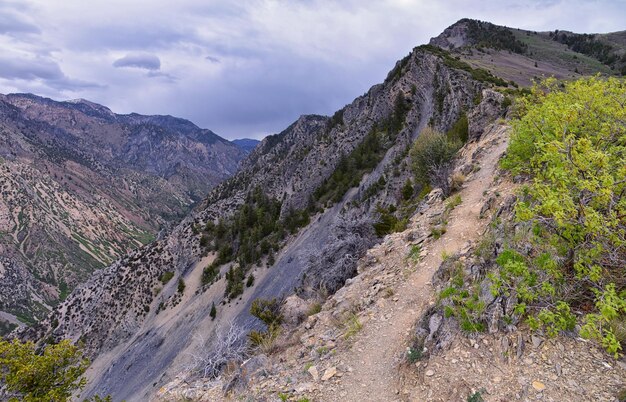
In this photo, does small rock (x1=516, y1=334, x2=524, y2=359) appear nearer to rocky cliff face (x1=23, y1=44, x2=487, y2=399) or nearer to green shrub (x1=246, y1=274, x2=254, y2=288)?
rocky cliff face (x1=23, y1=44, x2=487, y2=399)

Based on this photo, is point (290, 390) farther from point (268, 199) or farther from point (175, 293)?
point (268, 199)

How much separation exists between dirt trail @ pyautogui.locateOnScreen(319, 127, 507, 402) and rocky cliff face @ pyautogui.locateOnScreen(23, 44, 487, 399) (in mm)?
6959

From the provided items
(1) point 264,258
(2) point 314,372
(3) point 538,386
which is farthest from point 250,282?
(3) point 538,386

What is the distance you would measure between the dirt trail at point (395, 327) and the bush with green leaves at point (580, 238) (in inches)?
140

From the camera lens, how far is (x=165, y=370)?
3825 centimetres

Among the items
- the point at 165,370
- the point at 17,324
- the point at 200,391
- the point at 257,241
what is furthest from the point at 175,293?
the point at 17,324

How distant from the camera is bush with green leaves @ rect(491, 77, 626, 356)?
5.89 metres

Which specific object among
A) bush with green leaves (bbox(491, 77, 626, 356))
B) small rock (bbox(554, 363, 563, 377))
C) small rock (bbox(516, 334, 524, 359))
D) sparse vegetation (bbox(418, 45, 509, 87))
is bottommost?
small rock (bbox(554, 363, 563, 377))

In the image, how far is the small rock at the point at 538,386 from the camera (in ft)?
22.3

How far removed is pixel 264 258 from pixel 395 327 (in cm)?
4107

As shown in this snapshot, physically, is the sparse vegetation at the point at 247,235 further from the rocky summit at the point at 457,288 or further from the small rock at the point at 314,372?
the small rock at the point at 314,372

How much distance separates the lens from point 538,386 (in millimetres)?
6859

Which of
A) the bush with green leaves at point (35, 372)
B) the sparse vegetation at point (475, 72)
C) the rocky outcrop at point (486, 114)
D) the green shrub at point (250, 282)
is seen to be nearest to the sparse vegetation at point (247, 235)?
the green shrub at point (250, 282)

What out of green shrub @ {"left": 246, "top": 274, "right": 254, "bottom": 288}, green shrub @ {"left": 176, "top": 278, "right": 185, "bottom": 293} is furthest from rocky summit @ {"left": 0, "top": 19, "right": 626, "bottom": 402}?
green shrub @ {"left": 176, "top": 278, "right": 185, "bottom": 293}
